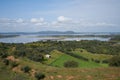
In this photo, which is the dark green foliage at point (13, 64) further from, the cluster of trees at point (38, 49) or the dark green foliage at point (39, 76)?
the dark green foliage at point (39, 76)

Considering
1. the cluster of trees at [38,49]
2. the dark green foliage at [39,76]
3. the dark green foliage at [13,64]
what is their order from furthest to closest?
1. the cluster of trees at [38,49]
2. the dark green foliage at [13,64]
3. the dark green foliage at [39,76]

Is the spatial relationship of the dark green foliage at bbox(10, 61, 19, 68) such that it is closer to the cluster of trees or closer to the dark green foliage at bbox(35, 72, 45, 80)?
the cluster of trees

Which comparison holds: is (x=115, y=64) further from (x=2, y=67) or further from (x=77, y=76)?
(x=2, y=67)

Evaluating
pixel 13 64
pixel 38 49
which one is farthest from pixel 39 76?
pixel 38 49

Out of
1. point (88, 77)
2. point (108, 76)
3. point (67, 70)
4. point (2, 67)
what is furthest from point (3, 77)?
point (108, 76)

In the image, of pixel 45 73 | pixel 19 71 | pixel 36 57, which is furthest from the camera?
pixel 36 57

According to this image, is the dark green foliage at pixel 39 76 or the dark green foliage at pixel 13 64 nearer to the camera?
the dark green foliage at pixel 39 76

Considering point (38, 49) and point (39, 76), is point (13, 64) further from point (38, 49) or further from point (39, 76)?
point (38, 49)

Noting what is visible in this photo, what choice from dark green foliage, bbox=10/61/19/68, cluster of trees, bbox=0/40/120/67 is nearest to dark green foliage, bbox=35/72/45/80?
dark green foliage, bbox=10/61/19/68

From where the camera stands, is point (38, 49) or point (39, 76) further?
point (38, 49)

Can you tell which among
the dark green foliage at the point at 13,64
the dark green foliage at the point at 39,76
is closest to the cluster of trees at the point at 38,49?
the dark green foliage at the point at 13,64

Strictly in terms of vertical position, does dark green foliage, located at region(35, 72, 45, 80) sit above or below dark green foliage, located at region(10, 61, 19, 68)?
below
